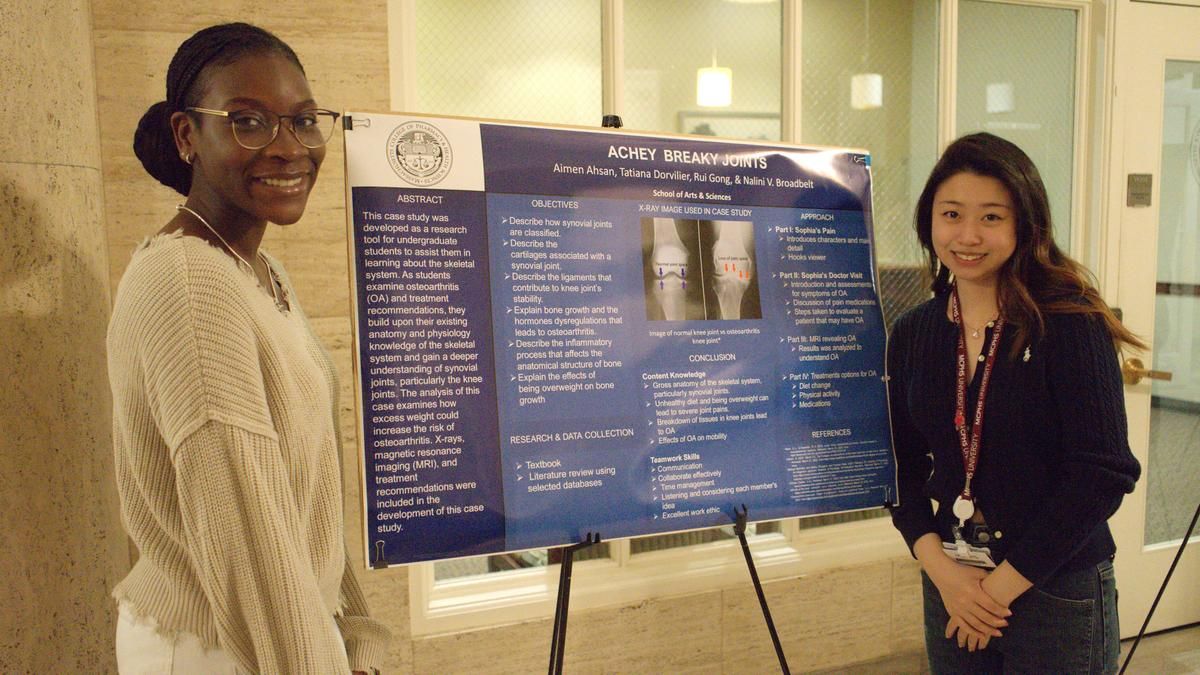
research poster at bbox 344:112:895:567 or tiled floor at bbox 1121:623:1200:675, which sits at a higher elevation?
research poster at bbox 344:112:895:567

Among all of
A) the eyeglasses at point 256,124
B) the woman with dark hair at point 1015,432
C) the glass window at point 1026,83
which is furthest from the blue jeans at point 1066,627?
the glass window at point 1026,83

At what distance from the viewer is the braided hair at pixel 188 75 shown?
118cm

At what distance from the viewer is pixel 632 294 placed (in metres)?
1.75

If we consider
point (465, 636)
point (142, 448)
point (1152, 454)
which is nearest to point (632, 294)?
point (142, 448)

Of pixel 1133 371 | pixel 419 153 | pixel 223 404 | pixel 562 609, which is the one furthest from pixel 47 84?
pixel 1133 371

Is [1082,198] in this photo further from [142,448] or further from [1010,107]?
[142,448]

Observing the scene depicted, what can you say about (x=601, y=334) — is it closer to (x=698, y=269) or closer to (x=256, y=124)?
(x=698, y=269)

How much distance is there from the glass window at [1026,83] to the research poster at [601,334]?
1.22 metres

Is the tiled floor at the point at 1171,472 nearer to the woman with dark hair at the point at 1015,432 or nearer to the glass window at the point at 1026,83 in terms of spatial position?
the glass window at the point at 1026,83

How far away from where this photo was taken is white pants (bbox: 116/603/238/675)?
3.67 feet

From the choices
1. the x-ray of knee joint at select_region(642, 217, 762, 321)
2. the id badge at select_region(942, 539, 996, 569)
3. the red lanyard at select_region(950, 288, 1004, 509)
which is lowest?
the id badge at select_region(942, 539, 996, 569)

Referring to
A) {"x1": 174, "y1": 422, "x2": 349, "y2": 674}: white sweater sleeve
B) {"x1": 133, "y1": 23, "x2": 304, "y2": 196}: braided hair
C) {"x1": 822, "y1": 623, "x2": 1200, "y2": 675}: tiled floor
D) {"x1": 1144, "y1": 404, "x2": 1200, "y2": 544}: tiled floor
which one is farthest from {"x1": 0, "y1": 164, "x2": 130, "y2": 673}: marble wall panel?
{"x1": 1144, "y1": 404, "x2": 1200, "y2": 544}: tiled floor

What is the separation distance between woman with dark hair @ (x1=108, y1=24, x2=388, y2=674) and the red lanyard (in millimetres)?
1243

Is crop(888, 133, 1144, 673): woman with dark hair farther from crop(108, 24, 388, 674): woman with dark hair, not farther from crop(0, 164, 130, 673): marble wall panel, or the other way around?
crop(0, 164, 130, 673): marble wall panel
